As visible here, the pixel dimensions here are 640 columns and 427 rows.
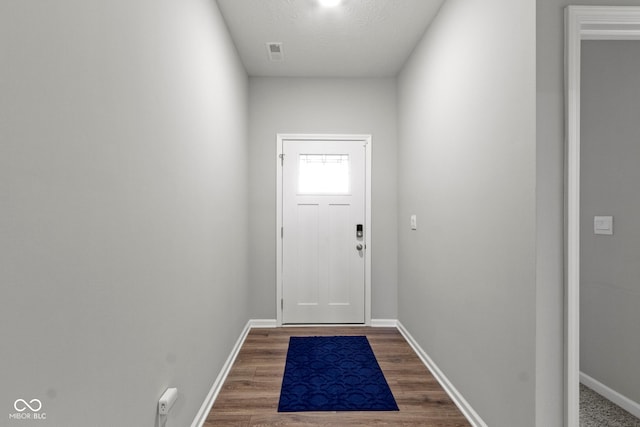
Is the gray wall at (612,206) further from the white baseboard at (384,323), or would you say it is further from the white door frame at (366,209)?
the white door frame at (366,209)

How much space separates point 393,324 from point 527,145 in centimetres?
276

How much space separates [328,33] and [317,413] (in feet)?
9.36

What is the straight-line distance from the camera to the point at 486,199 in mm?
1855

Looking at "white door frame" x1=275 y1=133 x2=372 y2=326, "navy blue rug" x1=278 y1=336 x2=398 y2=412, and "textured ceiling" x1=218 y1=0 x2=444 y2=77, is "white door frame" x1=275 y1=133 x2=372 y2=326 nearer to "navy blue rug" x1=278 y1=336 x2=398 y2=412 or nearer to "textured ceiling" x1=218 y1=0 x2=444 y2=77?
"navy blue rug" x1=278 y1=336 x2=398 y2=412

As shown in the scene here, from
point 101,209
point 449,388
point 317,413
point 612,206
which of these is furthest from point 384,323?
point 101,209

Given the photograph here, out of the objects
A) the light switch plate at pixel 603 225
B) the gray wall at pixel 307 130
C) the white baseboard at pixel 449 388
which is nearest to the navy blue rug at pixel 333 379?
the white baseboard at pixel 449 388

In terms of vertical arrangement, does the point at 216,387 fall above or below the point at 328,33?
below

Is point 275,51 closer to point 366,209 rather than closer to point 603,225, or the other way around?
point 366,209

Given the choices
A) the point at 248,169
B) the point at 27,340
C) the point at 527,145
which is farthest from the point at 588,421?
the point at 248,169

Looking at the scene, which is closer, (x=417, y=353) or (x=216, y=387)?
(x=216, y=387)

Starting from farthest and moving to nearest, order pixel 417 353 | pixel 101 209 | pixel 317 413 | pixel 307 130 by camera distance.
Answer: pixel 307 130
pixel 417 353
pixel 317 413
pixel 101 209

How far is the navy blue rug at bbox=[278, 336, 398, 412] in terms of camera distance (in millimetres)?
2174

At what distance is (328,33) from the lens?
9.30 ft

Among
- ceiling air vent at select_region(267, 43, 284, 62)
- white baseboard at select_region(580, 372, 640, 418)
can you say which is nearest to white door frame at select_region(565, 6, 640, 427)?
white baseboard at select_region(580, 372, 640, 418)
